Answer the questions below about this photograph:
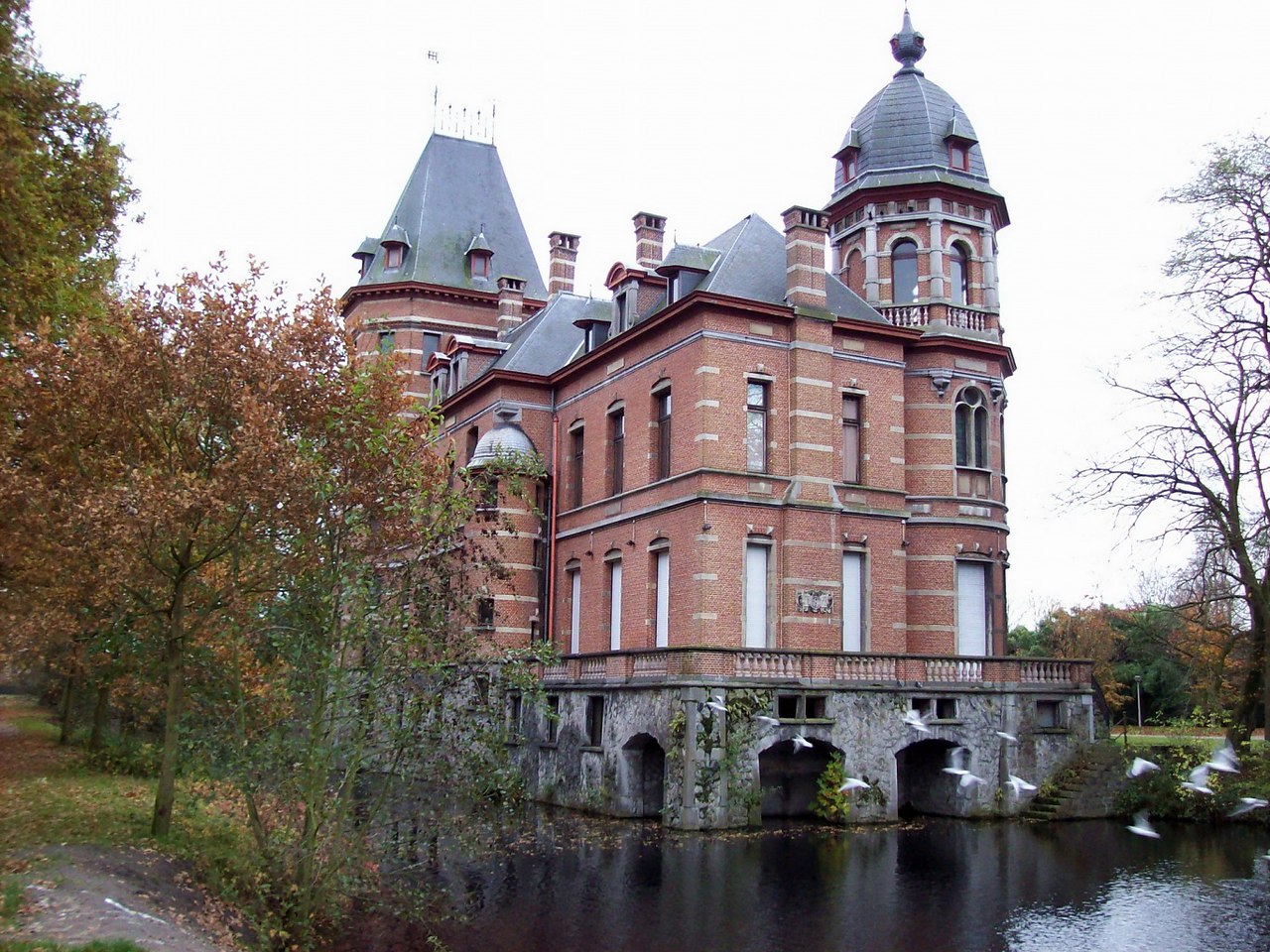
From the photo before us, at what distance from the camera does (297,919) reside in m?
13.2

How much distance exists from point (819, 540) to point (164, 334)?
15.4 meters

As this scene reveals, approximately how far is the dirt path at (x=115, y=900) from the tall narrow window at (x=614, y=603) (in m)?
15.6

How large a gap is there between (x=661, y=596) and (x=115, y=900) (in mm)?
16680

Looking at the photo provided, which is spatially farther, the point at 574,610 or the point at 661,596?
the point at 574,610

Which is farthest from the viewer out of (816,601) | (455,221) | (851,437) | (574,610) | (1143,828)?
(455,221)

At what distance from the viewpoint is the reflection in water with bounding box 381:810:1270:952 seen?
14.6 metres

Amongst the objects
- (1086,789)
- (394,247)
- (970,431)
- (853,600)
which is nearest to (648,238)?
(970,431)

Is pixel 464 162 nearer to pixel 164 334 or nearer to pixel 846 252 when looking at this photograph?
pixel 846 252

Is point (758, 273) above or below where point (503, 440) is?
above

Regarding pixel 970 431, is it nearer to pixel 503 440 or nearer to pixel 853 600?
pixel 853 600

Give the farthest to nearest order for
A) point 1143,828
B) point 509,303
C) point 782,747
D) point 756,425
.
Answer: point 509,303
point 756,425
point 782,747
point 1143,828

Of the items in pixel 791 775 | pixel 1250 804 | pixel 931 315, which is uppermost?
pixel 931 315

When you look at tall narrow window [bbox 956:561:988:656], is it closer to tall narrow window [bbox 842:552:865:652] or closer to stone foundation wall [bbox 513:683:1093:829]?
stone foundation wall [bbox 513:683:1093:829]

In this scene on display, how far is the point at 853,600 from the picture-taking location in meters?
27.4
